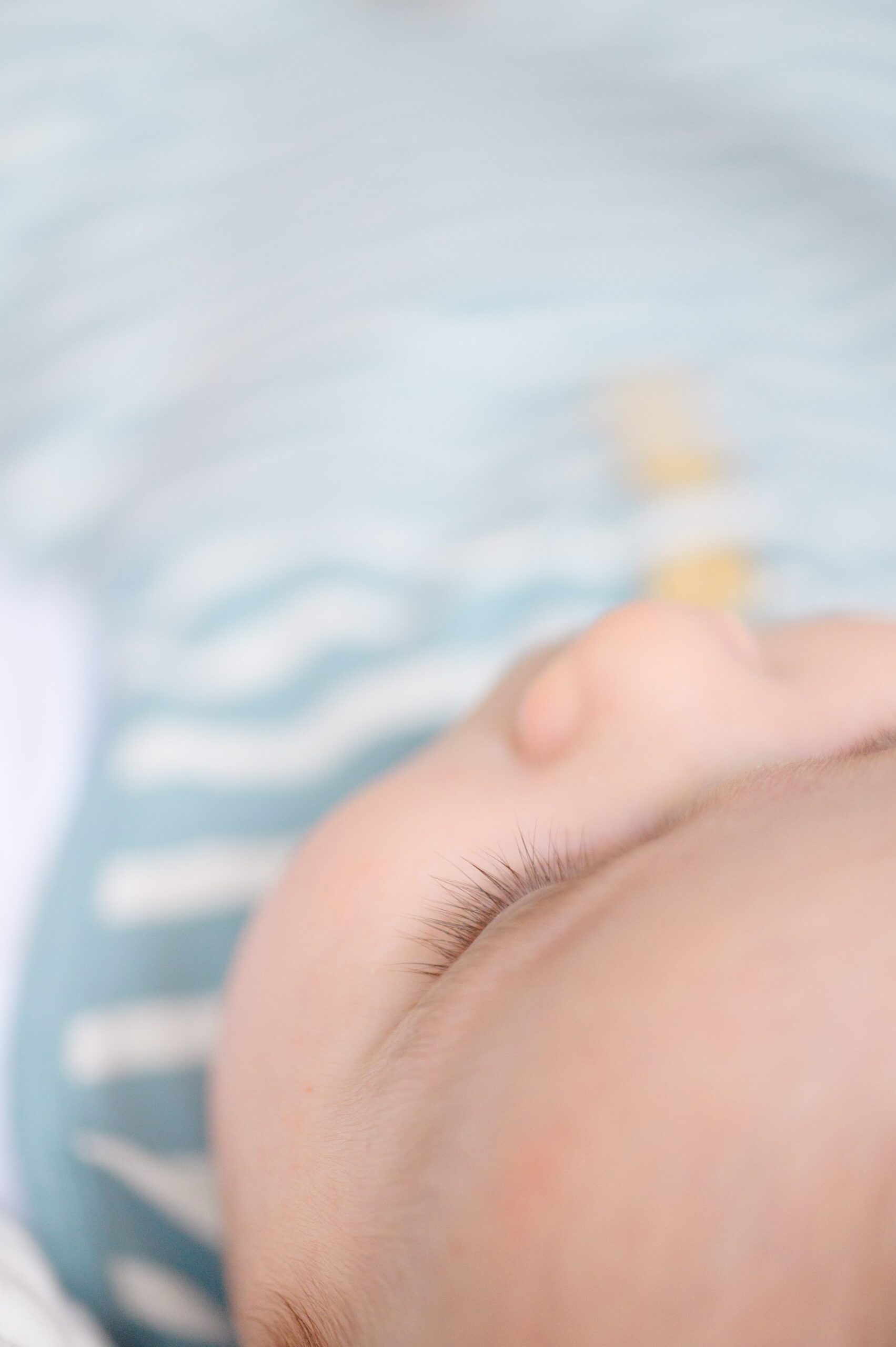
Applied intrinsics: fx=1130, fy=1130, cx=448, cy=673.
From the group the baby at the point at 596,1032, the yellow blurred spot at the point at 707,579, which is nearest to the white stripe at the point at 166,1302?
the baby at the point at 596,1032

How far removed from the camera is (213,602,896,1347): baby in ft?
1.05

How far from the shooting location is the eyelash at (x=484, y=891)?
0.43 m

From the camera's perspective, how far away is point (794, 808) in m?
0.39

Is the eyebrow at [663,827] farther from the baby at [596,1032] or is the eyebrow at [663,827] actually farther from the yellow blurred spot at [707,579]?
the yellow blurred spot at [707,579]

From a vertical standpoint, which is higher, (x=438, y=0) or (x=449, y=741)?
(x=438, y=0)

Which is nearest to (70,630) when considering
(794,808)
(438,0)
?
(794,808)

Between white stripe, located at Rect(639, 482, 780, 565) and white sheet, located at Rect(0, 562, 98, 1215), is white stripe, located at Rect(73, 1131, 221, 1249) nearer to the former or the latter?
white sheet, located at Rect(0, 562, 98, 1215)

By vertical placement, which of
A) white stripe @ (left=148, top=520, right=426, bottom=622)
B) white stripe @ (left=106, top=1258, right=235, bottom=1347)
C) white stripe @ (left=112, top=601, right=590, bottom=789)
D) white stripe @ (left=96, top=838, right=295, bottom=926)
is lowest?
white stripe @ (left=106, top=1258, right=235, bottom=1347)

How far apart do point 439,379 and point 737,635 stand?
432 millimetres

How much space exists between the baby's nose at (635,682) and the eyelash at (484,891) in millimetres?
59

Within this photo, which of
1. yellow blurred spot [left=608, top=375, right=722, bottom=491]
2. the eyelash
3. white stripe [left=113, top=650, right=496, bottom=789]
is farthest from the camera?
yellow blurred spot [left=608, top=375, right=722, bottom=491]

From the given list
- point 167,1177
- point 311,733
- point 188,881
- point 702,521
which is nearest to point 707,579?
point 702,521

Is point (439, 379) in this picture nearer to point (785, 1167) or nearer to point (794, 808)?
point (794, 808)

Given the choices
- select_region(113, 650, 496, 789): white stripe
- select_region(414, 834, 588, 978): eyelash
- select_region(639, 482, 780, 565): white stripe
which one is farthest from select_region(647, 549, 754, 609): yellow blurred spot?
select_region(414, 834, 588, 978): eyelash
